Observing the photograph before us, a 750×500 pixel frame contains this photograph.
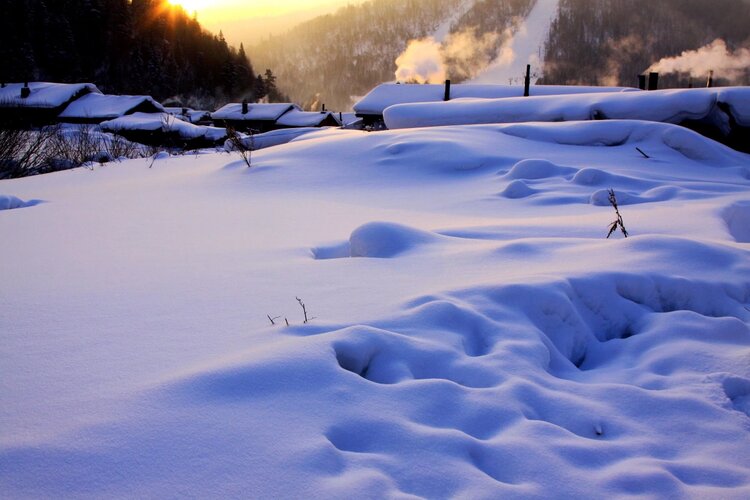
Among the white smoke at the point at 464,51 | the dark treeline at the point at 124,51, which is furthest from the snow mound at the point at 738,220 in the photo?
the white smoke at the point at 464,51

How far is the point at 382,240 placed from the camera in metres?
3.19

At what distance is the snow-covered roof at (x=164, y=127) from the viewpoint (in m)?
24.9

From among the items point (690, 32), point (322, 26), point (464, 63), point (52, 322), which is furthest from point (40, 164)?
point (322, 26)

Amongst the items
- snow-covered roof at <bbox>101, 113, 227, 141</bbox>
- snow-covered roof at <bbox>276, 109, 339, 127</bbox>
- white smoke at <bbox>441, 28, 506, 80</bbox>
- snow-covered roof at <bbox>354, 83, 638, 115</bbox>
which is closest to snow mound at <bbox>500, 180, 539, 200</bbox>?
snow-covered roof at <bbox>354, 83, 638, 115</bbox>

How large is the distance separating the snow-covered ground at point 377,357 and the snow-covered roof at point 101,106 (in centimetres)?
3370

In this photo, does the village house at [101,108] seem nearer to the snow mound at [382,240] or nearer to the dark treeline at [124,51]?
the dark treeline at [124,51]

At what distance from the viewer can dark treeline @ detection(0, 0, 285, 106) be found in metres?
51.7

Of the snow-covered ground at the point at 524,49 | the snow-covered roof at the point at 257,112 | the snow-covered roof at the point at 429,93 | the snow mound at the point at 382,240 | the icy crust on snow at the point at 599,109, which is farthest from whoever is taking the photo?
the snow-covered ground at the point at 524,49

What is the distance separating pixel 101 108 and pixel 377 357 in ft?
127

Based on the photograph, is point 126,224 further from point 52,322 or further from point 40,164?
point 40,164

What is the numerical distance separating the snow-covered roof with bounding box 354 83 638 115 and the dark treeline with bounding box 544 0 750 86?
6804 cm

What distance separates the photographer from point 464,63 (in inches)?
4737

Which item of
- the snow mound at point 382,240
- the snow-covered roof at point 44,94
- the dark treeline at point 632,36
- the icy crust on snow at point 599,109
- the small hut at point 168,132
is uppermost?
the dark treeline at point 632,36

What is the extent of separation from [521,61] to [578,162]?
128115 mm
